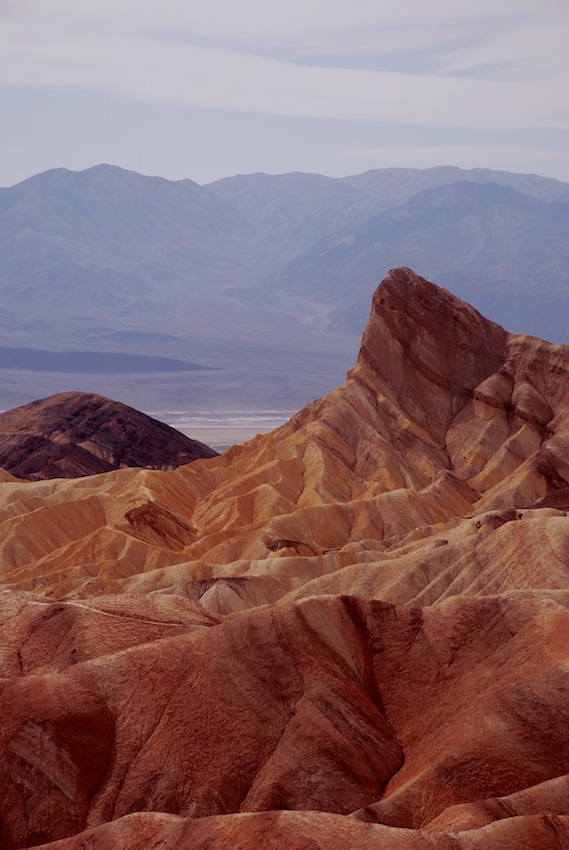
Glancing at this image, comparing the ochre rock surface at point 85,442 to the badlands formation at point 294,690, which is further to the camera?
the ochre rock surface at point 85,442

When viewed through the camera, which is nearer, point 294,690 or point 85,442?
point 294,690

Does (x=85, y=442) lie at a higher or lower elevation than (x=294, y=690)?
lower

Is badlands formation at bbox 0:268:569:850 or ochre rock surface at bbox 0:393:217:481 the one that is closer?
badlands formation at bbox 0:268:569:850

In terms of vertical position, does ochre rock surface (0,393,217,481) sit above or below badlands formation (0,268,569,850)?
below

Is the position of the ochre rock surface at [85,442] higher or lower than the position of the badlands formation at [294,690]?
lower

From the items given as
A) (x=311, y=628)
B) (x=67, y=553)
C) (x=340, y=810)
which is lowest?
(x=67, y=553)

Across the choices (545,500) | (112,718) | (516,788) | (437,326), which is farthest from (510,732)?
(437,326)

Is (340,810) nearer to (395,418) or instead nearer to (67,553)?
(67,553)

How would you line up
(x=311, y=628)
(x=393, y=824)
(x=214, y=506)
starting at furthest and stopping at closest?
(x=214, y=506) < (x=311, y=628) < (x=393, y=824)
